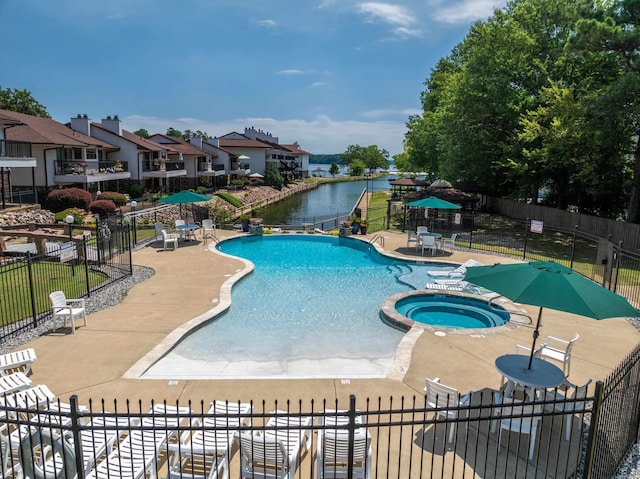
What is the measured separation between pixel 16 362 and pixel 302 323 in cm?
687

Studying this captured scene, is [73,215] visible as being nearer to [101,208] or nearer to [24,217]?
[24,217]

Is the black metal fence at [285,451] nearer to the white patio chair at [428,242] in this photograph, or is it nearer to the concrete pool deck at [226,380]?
the concrete pool deck at [226,380]

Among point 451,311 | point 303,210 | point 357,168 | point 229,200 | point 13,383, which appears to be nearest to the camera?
point 13,383

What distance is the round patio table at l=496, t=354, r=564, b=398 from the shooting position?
6496mm

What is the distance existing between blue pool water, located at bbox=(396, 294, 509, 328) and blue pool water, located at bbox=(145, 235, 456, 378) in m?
1.15

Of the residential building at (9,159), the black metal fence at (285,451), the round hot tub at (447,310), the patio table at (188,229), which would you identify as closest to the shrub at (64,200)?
the residential building at (9,159)

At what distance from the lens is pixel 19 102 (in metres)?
51.4

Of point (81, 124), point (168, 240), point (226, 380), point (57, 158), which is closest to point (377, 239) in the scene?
point (168, 240)

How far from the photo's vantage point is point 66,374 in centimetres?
834

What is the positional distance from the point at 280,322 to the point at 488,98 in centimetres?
2408

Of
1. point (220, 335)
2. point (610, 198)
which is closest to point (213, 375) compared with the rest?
point (220, 335)

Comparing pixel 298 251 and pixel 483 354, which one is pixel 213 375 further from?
pixel 298 251

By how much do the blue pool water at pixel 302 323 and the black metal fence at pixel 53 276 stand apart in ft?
13.8

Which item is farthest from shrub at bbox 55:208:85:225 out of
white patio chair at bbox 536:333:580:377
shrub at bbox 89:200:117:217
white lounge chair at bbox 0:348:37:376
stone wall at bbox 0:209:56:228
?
white patio chair at bbox 536:333:580:377
